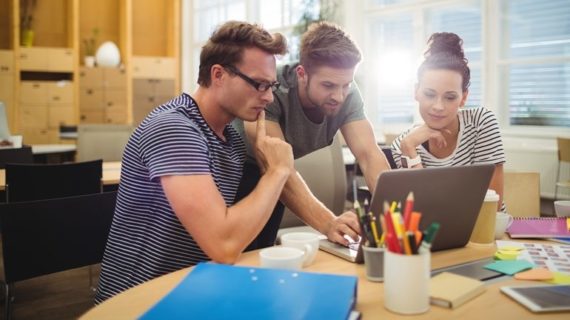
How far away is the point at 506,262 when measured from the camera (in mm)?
1214

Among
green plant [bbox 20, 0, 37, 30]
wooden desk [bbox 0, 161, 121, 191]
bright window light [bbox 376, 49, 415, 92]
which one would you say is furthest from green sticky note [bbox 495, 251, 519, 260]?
green plant [bbox 20, 0, 37, 30]

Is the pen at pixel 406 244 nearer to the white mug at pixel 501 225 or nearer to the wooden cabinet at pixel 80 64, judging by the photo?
the white mug at pixel 501 225

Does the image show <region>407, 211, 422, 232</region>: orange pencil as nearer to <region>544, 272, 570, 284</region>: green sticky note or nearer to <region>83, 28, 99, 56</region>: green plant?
<region>544, 272, 570, 284</region>: green sticky note

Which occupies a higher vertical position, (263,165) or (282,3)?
(282,3)

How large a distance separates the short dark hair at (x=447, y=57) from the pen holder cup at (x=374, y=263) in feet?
2.92

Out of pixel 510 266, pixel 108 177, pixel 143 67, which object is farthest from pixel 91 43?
pixel 510 266

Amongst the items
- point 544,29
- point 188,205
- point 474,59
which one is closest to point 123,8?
point 474,59

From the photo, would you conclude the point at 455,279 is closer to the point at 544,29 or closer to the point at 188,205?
the point at 188,205

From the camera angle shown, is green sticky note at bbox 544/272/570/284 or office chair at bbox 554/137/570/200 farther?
office chair at bbox 554/137/570/200

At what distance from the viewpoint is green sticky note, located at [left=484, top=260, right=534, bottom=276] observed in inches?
45.5

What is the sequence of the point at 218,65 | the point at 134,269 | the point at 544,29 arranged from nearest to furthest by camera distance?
the point at 134,269, the point at 218,65, the point at 544,29

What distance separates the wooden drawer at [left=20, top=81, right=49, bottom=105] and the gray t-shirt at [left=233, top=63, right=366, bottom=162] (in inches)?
284

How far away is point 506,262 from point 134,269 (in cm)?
92

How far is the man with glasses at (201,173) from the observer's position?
1215mm
